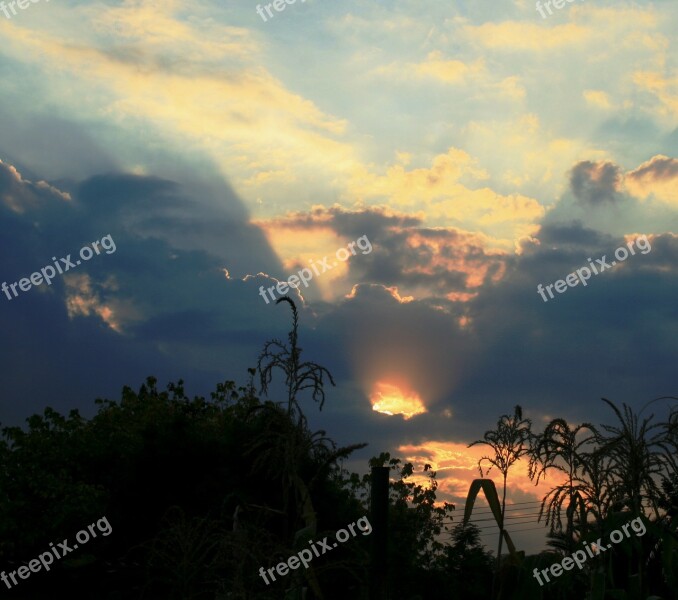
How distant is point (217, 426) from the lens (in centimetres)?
→ 1691

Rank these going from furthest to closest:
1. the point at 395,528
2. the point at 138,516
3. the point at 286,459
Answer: the point at 395,528
the point at 138,516
the point at 286,459

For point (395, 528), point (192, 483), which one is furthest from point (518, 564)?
point (395, 528)

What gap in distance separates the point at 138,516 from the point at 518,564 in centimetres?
787

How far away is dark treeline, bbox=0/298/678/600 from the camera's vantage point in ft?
18.6

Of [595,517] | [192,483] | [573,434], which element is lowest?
[595,517]

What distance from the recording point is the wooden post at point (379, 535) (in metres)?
6.17

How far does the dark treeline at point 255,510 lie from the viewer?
5.68 meters

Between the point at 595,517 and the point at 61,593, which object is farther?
the point at 61,593

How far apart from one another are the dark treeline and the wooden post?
11cm

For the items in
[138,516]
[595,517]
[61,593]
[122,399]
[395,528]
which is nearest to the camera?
[595,517]

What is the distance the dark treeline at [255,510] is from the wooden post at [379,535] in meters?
0.11

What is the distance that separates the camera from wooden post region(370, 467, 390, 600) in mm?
6172

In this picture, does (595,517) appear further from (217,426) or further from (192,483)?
(217,426)

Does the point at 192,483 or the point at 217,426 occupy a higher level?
the point at 217,426
